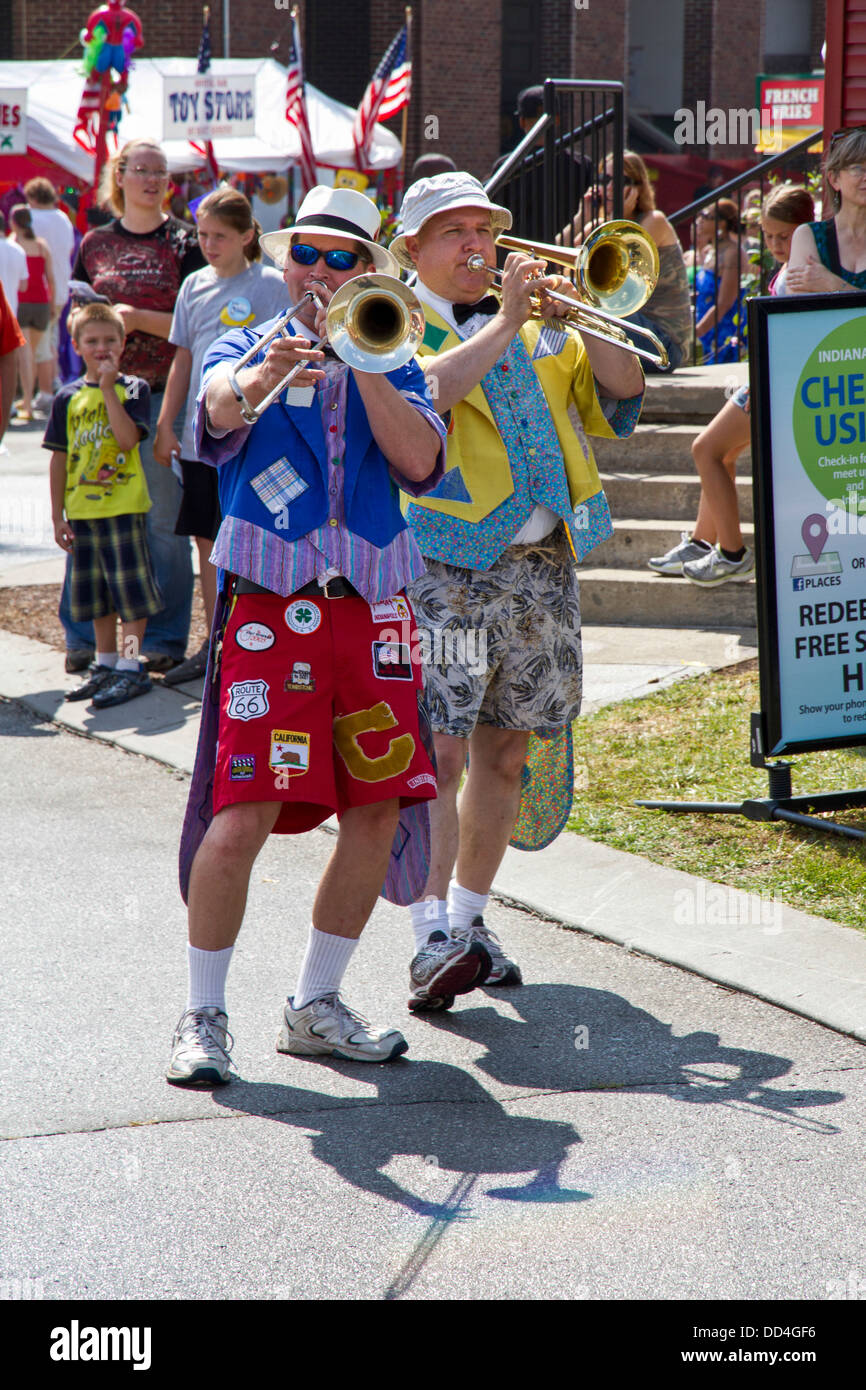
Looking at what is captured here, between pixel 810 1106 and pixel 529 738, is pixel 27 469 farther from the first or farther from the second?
pixel 810 1106

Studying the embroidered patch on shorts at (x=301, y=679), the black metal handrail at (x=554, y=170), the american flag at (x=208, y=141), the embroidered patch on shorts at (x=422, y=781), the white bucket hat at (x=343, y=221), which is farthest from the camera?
the american flag at (x=208, y=141)

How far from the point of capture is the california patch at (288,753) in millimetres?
3389

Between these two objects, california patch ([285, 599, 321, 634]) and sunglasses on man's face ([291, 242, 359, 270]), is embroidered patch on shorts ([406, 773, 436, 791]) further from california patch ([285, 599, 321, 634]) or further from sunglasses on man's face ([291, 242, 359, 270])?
sunglasses on man's face ([291, 242, 359, 270])

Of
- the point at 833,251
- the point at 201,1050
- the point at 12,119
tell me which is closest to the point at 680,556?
the point at 833,251

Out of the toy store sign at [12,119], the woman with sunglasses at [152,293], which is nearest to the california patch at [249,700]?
the woman with sunglasses at [152,293]

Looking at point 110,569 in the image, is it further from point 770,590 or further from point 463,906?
point 463,906

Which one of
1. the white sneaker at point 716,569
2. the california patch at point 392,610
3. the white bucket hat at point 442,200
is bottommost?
the white sneaker at point 716,569

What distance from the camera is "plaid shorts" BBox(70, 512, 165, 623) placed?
22.6 ft

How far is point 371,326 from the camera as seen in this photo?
321cm

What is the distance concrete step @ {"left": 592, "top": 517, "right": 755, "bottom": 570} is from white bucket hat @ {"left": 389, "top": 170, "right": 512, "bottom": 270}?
166 inches

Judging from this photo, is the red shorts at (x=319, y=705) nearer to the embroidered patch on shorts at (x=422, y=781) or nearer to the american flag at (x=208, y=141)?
the embroidered patch on shorts at (x=422, y=781)

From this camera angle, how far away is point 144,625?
7039 millimetres

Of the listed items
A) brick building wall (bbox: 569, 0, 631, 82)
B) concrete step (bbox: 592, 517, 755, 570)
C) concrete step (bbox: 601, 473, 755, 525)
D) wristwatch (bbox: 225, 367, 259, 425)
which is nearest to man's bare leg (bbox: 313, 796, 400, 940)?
wristwatch (bbox: 225, 367, 259, 425)

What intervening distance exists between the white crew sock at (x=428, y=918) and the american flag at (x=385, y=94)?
17200 millimetres
